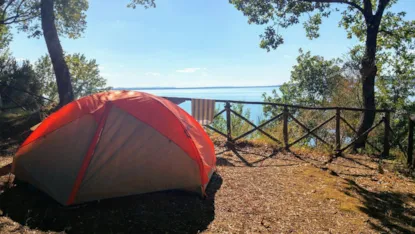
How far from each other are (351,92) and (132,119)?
15.1m

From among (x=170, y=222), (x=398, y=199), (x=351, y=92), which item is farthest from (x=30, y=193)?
(x=351, y=92)

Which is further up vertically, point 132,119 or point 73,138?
point 132,119

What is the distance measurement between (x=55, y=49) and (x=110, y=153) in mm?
7041

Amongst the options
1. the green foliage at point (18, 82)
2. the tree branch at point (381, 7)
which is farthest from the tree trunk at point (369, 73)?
the green foliage at point (18, 82)

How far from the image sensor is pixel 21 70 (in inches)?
589

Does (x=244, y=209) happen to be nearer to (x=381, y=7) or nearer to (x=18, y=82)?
(x=381, y=7)

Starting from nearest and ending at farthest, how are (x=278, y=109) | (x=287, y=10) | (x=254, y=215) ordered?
(x=254, y=215), (x=287, y=10), (x=278, y=109)

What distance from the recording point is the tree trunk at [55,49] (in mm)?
9031

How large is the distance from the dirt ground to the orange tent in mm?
245

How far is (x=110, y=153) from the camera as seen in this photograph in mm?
4051

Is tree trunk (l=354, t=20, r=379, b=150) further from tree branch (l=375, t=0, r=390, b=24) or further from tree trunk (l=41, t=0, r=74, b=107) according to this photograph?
tree trunk (l=41, t=0, r=74, b=107)

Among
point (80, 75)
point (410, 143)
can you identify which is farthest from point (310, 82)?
point (80, 75)

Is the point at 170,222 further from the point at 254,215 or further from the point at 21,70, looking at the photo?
the point at 21,70

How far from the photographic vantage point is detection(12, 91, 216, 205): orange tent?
391cm
